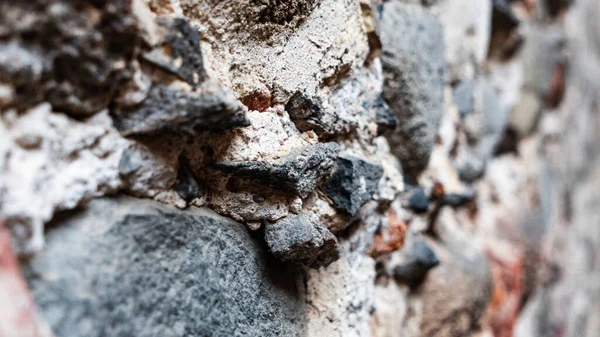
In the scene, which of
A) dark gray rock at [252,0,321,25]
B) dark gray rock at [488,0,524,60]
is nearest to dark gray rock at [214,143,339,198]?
dark gray rock at [252,0,321,25]

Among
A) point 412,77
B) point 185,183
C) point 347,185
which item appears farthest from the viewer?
point 412,77

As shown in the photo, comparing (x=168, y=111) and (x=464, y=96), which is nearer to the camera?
(x=168, y=111)

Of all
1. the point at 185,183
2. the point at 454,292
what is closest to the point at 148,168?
the point at 185,183

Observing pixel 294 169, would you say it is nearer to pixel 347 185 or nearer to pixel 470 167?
pixel 347 185

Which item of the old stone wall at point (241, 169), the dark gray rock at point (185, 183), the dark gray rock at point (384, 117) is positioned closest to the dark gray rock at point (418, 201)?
the old stone wall at point (241, 169)

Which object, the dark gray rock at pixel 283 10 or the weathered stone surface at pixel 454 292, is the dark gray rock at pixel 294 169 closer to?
the dark gray rock at pixel 283 10

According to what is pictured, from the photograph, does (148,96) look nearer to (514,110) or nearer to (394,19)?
(394,19)
